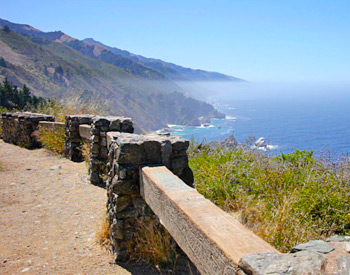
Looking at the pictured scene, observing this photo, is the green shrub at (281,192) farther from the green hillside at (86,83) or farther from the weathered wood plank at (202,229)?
the green hillside at (86,83)

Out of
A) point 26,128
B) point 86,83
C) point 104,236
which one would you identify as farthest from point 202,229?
point 86,83

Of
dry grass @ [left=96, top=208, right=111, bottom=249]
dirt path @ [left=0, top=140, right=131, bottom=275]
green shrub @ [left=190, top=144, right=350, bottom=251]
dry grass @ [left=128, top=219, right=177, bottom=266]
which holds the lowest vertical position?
dirt path @ [left=0, top=140, right=131, bottom=275]

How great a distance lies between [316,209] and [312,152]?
1729 mm

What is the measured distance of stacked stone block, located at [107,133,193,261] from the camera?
10.7ft

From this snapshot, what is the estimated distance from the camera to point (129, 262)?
3.34m

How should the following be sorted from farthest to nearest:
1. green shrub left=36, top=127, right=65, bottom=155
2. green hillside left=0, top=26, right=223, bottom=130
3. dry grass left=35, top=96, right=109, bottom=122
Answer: green hillside left=0, top=26, right=223, bottom=130 → dry grass left=35, top=96, right=109, bottom=122 → green shrub left=36, top=127, right=65, bottom=155

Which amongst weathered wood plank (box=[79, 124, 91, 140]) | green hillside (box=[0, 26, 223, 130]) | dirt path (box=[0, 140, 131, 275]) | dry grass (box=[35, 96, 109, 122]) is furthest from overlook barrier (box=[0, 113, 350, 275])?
green hillside (box=[0, 26, 223, 130])

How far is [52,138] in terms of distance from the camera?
924 cm

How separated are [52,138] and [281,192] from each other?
292 inches

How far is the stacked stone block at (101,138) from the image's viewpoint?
5.79m

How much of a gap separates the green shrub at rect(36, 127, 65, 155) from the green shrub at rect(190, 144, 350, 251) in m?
4.97

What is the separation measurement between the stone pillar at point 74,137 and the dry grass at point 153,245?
199 inches

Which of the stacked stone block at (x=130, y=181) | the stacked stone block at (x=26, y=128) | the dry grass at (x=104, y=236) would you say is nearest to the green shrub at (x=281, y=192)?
the stacked stone block at (x=130, y=181)

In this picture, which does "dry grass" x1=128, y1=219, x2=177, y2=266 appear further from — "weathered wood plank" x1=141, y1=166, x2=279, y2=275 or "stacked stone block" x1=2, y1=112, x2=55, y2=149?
"stacked stone block" x1=2, y1=112, x2=55, y2=149
